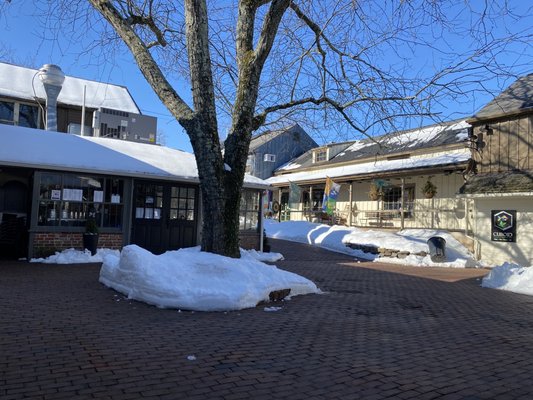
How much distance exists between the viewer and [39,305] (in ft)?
21.7

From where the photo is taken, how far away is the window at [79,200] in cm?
1238

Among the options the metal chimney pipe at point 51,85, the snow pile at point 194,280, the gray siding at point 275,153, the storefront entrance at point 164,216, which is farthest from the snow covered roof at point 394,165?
the metal chimney pipe at point 51,85

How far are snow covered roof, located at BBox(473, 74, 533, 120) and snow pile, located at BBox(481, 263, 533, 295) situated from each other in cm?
581

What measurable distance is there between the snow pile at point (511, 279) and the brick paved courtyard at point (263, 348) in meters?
1.80

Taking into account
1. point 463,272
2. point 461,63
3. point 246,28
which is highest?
point 246,28

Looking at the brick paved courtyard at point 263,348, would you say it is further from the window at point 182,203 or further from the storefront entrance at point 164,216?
the window at point 182,203

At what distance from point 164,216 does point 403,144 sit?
7846 millimetres

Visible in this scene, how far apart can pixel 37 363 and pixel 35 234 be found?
353 inches

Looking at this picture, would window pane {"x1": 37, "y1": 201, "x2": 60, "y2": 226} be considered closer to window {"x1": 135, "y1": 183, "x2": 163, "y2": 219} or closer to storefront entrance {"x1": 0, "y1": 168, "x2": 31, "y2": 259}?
storefront entrance {"x1": 0, "y1": 168, "x2": 31, "y2": 259}

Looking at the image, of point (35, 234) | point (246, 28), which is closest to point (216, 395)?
point (246, 28)

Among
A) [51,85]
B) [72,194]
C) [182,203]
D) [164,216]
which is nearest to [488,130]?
[182,203]

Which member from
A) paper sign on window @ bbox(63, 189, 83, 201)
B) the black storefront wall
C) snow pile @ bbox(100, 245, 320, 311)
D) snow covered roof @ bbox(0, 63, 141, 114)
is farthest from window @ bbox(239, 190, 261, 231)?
snow covered roof @ bbox(0, 63, 141, 114)

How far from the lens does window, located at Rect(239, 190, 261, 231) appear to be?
16.0 meters

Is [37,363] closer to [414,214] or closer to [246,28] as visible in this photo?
[246,28]
